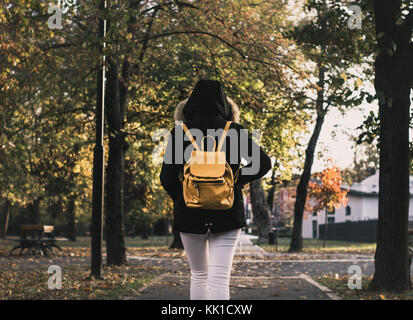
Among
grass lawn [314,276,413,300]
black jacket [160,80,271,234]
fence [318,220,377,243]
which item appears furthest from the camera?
fence [318,220,377,243]

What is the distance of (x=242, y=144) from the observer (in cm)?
457

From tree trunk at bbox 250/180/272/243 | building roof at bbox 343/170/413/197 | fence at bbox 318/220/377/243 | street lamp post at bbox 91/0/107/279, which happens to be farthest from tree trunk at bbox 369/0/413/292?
→ building roof at bbox 343/170/413/197

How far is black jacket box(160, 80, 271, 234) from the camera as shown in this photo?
4.45 meters

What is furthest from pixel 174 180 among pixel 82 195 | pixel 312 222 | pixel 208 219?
pixel 312 222

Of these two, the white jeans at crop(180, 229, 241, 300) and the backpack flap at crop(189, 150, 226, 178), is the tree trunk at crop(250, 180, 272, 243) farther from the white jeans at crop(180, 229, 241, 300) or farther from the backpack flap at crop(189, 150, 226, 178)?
the backpack flap at crop(189, 150, 226, 178)

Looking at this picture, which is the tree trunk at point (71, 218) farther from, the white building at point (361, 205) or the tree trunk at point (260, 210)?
the white building at point (361, 205)

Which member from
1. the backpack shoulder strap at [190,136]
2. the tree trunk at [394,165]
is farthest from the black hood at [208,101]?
the tree trunk at [394,165]

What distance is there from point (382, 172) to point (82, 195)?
28871mm

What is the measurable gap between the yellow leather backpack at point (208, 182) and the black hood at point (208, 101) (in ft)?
0.88

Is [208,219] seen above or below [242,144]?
below

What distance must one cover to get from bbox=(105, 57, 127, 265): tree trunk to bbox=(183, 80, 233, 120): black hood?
956cm

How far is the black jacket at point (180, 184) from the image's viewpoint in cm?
445

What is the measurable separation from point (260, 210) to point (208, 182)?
28102 mm
